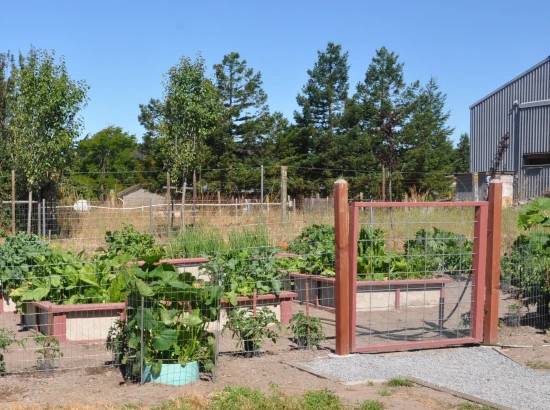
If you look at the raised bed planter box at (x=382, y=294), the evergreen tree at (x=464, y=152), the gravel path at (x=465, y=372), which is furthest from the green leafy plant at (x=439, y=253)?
the evergreen tree at (x=464, y=152)

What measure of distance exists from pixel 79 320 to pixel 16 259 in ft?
9.28

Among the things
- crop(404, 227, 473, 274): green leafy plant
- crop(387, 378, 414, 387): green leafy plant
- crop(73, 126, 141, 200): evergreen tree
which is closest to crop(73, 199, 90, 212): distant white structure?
crop(404, 227, 473, 274): green leafy plant

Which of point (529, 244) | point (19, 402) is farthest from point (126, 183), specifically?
point (19, 402)

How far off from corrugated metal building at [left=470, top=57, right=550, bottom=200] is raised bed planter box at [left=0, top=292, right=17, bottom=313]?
77.6 ft

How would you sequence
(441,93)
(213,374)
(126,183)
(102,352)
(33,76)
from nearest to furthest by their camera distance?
(213,374) → (102,352) → (33,76) → (126,183) → (441,93)

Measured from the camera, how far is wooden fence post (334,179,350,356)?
7.38 meters

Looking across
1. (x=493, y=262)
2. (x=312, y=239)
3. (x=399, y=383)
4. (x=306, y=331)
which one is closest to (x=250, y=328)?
(x=306, y=331)

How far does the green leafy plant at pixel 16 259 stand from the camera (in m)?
10.1

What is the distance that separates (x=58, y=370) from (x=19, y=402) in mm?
1012

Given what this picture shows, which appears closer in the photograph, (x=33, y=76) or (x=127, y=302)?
(x=127, y=302)

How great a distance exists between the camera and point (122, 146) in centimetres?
5894

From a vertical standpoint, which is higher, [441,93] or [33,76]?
[441,93]

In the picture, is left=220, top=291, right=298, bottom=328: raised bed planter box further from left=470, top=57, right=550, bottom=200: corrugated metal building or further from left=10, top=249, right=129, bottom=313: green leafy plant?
left=470, top=57, right=550, bottom=200: corrugated metal building

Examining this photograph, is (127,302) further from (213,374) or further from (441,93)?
(441,93)
